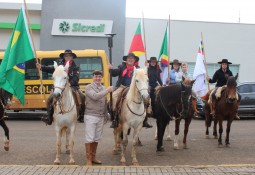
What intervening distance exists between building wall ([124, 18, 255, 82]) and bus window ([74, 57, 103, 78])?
318 inches

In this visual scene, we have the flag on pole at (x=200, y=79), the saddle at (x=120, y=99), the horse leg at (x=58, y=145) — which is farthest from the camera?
the flag on pole at (x=200, y=79)

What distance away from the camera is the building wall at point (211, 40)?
2711cm

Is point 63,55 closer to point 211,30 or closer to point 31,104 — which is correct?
point 31,104

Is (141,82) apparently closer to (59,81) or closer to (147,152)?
(59,81)

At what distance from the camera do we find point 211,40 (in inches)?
1078

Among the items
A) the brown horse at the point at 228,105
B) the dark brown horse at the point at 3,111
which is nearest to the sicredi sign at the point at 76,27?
the brown horse at the point at 228,105

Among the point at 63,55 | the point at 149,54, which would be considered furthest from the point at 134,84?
the point at 149,54

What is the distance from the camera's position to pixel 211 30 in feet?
90.1

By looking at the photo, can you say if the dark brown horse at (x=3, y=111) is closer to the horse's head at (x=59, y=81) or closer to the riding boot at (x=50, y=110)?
the riding boot at (x=50, y=110)

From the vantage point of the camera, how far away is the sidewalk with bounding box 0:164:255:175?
7367 millimetres

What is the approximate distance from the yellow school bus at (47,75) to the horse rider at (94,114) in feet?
33.9

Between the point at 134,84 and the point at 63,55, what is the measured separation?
223 centimetres

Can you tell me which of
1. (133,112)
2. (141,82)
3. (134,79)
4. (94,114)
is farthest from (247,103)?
(94,114)

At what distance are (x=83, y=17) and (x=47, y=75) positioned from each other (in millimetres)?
9343
